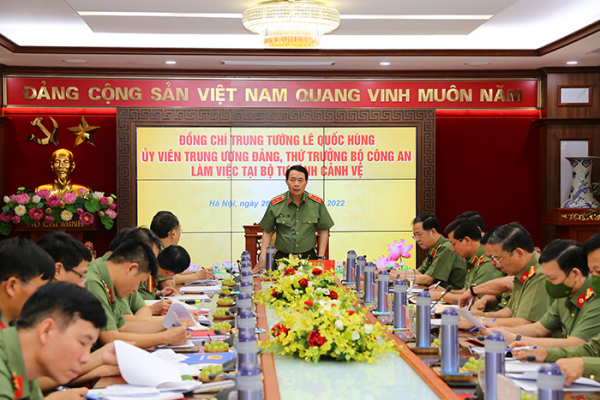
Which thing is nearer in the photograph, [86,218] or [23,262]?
[23,262]

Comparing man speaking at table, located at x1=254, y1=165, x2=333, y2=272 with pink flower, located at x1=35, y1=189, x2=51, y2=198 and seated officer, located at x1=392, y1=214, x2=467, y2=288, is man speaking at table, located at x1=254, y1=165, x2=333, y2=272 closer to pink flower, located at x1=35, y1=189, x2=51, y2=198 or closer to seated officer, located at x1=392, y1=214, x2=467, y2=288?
seated officer, located at x1=392, y1=214, x2=467, y2=288

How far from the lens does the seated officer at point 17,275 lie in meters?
1.95

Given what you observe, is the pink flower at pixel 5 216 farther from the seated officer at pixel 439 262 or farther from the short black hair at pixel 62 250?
the short black hair at pixel 62 250

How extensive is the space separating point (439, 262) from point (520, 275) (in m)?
1.33

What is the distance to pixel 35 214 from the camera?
6785 mm

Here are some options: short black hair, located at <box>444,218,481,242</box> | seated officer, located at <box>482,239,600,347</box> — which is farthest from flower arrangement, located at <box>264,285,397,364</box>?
short black hair, located at <box>444,218,481,242</box>

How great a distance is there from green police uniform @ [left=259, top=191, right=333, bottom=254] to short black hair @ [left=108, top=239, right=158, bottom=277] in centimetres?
246

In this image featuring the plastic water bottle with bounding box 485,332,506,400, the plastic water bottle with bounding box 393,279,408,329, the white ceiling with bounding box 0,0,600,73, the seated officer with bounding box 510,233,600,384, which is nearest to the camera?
the plastic water bottle with bounding box 485,332,506,400

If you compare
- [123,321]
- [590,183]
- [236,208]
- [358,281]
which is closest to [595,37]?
[590,183]

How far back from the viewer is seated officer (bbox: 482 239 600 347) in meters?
2.58

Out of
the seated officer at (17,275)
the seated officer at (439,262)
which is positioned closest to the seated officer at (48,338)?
the seated officer at (17,275)

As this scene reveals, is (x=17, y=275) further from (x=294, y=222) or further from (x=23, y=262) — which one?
(x=294, y=222)

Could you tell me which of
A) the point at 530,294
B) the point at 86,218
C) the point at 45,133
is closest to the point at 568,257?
the point at 530,294

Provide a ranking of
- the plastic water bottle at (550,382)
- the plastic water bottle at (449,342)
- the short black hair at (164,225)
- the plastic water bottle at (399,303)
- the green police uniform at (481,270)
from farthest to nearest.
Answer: the short black hair at (164,225), the green police uniform at (481,270), the plastic water bottle at (399,303), the plastic water bottle at (449,342), the plastic water bottle at (550,382)
